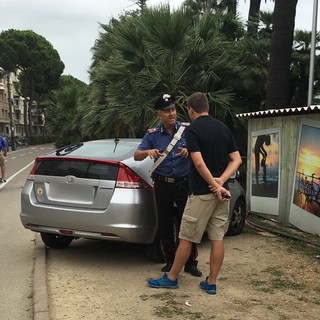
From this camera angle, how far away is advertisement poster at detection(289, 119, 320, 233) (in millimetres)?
6848

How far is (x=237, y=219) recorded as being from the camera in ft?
23.7

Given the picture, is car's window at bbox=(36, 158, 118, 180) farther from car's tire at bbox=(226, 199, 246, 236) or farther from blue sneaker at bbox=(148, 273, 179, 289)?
car's tire at bbox=(226, 199, 246, 236)

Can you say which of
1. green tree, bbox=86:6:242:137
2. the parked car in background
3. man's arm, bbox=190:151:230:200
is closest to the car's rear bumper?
the parked car in background

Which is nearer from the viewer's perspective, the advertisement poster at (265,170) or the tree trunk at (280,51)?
the advertisement poster at (265,170)

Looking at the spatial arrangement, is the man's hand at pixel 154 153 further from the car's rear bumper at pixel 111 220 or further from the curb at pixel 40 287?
the curb at pixel 40 287

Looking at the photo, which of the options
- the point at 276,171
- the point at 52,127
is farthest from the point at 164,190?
the point at 52,127

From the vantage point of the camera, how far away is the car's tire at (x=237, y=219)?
23.3 feet

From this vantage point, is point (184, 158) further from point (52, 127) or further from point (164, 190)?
point (52, 127)

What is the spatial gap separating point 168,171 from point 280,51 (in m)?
6.06

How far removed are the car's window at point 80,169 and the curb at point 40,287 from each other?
1.07m

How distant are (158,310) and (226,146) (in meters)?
1.61

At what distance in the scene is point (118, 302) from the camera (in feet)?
13.8

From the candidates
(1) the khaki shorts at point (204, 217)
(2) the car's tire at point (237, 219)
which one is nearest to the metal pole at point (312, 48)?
(2) the car's tire at point (237, 219)

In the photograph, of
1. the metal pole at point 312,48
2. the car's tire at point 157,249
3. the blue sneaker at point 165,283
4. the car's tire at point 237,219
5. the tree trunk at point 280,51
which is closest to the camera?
the blue sneaker at point 165,283
